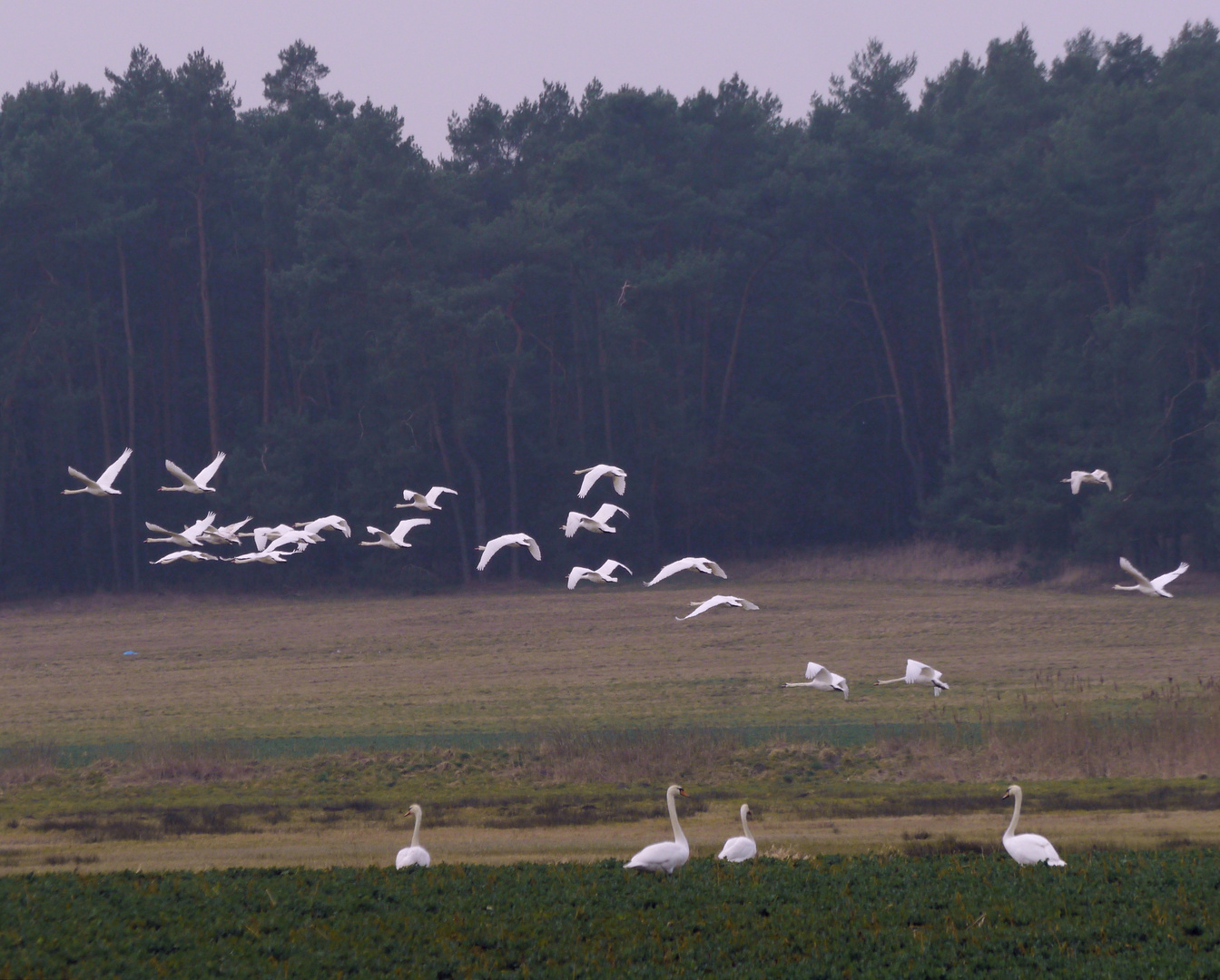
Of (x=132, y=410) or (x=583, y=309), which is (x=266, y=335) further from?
(x=583, y=309)

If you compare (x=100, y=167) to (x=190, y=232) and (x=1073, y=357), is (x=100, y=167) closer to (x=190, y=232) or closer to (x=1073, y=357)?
(x=190, y=232)

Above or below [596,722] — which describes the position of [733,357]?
above

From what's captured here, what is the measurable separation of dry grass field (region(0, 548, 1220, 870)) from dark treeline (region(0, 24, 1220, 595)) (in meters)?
8.33

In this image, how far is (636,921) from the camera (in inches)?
580

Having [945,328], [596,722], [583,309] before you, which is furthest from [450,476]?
[596,722]

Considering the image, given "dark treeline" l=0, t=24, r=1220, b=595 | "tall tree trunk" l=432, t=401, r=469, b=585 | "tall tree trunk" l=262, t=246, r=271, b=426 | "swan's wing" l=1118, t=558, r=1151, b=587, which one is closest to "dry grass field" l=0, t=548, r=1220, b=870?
"swan's wing" l=1118, t=558, r=1151, b=587

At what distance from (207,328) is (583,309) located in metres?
14.5

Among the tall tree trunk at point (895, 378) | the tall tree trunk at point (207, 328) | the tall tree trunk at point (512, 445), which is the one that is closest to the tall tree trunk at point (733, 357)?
the tall tree trunk at point (895, 378)

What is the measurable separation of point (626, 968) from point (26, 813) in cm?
1466

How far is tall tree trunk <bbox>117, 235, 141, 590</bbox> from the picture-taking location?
5909 cm

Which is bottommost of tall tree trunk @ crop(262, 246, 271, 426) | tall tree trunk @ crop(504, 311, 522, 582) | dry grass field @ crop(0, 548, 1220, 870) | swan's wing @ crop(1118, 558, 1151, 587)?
dry grass field @ crop(0, 548, 1220, 870)

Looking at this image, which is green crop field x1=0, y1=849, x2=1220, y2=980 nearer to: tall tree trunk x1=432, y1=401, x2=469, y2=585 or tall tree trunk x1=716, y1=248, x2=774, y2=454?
tall tree trunk x1=432, y1=401, x2=469, y2=585

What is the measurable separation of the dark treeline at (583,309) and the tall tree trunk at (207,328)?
21 centimetres

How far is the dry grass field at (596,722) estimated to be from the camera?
22.5 m
